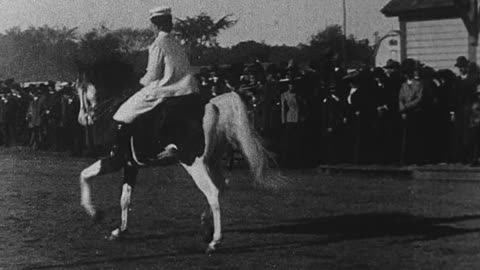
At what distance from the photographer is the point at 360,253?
7.51 meters

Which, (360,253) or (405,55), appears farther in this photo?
(405,55)

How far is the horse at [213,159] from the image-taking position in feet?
26.0

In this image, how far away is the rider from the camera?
7742 millimetres

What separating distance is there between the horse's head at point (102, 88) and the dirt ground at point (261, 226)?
36.6 inches

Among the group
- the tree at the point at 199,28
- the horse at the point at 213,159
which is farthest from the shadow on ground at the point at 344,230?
the tree at the point at 199,28

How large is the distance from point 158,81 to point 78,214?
2.63m

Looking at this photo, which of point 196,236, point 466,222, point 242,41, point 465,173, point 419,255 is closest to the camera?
point 419,255

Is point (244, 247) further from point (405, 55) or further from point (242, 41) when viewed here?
point (405, 55)

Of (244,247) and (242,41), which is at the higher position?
(242,41)

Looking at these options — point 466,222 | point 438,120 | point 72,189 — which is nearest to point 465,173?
point 438,120

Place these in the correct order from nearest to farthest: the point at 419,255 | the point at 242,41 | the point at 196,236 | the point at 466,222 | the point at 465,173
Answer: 1. the point at 419,255
2. the point at 196,236
3. the point at 466,222
4. the point at 242,41
5. the point at 465,173

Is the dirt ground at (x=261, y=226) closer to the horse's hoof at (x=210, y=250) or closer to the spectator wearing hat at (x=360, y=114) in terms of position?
the horse's hoof at (x=210, y=250)

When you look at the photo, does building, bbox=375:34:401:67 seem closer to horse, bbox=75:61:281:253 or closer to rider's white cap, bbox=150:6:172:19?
horse, bbox=75:61:281:253

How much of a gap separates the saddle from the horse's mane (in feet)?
1.51
